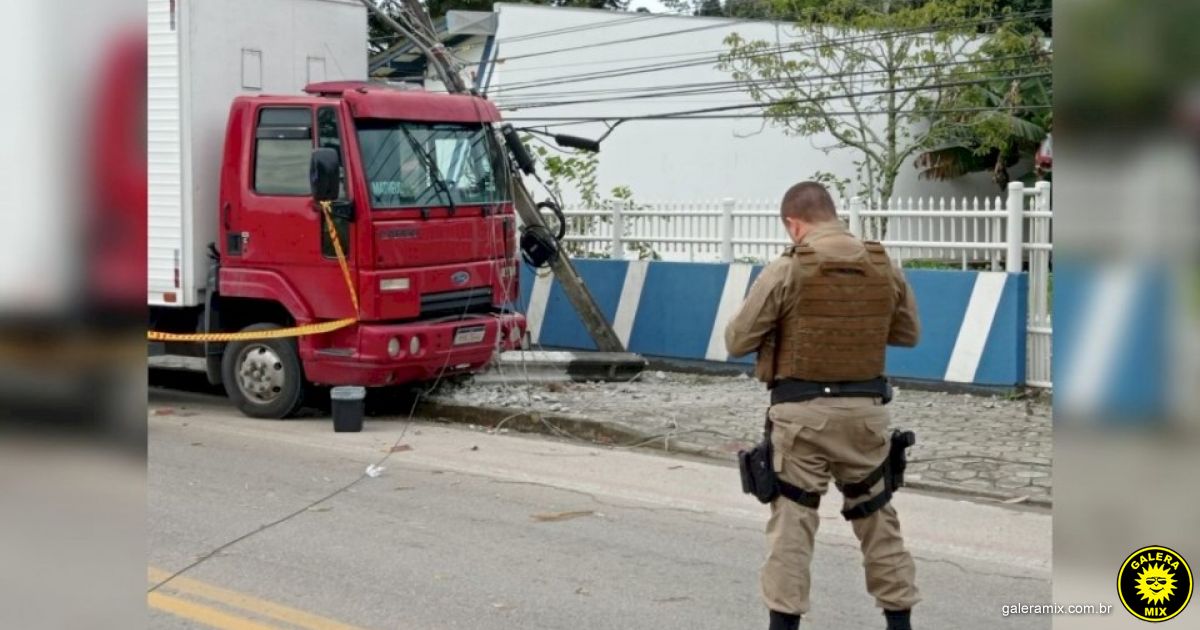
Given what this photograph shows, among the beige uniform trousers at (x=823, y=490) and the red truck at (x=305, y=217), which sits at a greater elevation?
the red truck at (x=305, y=217)

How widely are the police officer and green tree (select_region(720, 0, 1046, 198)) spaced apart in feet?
67.6

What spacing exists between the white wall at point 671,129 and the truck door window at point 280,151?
68.6ft

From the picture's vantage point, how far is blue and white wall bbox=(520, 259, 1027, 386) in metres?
11.4

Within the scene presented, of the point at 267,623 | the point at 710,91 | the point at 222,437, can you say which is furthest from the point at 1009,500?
the point at 710,91

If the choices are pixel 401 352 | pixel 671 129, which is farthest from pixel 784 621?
pixel 671 129

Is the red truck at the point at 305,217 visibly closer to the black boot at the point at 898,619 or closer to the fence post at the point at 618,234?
the fence post at the point at 618,234

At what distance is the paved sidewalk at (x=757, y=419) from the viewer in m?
8.93

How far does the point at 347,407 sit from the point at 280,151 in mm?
2208

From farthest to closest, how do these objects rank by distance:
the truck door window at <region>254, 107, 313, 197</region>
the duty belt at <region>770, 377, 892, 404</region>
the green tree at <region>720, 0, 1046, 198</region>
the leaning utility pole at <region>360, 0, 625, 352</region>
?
the green tree at <region>720, 0, 1046, 198</region>
the leaning utility pole at <region>360, 0, 625, 352</region>
the truck door window at <region>254, 107, 313, 197</region>
the duty belt at <region>770, 377, 892, 404</region>

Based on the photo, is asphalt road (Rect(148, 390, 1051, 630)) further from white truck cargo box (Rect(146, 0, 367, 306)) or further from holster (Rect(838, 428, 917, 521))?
white truck cargo box (Rect(146, 0, 367, 306))

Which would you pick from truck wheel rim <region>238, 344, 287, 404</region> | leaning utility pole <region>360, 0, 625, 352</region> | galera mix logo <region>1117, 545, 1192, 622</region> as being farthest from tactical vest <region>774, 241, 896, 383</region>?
leaning utility pole <region>360, 0, 625, 352</region>

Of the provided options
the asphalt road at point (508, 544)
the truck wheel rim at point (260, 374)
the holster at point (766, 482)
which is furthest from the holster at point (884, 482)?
the truck wheel rim at point (260, 374)

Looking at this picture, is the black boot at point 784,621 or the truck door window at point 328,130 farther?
the truck door window at point 328,130

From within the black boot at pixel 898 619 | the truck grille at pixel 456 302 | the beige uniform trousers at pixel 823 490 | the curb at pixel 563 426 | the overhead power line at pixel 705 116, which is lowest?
the black boot at pixel 898 619
